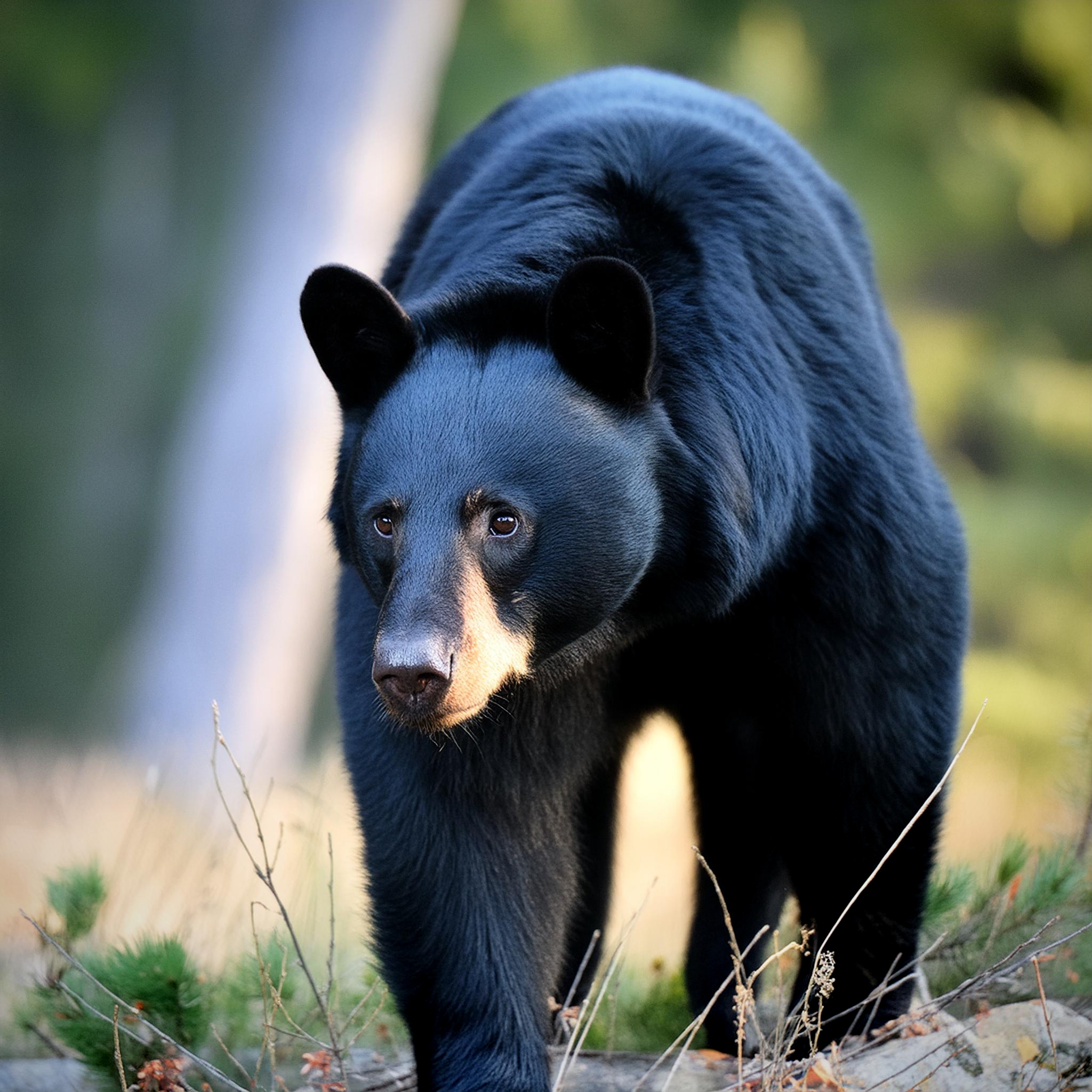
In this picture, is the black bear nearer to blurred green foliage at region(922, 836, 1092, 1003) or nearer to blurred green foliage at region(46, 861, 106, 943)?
blurred green foliage at region(922, 836, 1092, 1003)

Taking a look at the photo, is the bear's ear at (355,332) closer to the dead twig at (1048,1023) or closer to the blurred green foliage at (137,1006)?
the blurred green foliage at (137,1006)

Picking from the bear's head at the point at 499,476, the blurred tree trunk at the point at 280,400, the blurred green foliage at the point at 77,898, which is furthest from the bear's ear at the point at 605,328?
the blurred tree trunk at the point at 280,400

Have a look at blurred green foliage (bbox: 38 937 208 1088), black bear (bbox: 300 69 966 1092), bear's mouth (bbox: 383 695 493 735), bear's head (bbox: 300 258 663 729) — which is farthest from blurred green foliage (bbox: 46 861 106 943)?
bear's mouth (bbox: 383 695 493 735)

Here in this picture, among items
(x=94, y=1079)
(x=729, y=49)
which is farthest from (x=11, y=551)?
(x=94, y=1079)

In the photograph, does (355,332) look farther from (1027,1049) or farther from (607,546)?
(1027,1049)

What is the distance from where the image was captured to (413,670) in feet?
8.22

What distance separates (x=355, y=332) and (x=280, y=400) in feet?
26.0

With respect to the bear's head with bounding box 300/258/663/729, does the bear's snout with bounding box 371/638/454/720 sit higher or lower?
lower

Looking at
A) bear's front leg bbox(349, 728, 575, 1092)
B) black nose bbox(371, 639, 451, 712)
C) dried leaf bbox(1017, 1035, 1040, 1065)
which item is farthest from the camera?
dried leaf bbox(1017, 1035, 1040, 1065)

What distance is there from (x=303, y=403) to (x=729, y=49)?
18.3 feet

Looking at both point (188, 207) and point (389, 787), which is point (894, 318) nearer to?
point (188, 207)

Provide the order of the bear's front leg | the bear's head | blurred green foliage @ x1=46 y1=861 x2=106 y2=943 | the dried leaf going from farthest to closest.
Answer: blurred green foliage @ x1=46 y1=861 x2=106 y2=943, the dried leaf, the bear's front leg, the bear's head

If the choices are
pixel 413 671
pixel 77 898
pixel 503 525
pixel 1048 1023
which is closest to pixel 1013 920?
pixel 1048 1023

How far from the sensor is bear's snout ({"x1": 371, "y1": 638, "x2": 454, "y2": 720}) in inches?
98.9
